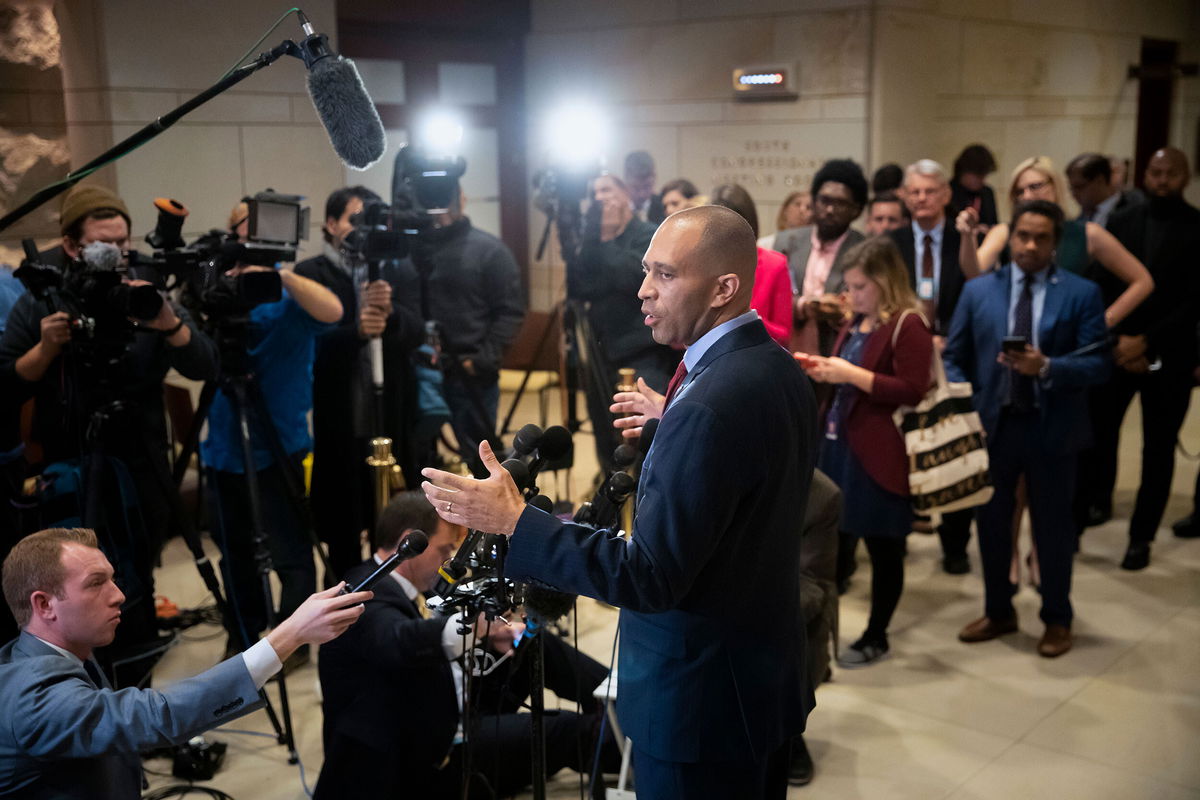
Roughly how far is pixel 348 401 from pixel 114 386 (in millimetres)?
899

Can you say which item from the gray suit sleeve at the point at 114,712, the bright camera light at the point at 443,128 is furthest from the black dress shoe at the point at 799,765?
the bright camera light at the point at 443,128

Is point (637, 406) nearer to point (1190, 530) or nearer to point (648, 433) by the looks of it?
point (648, 433)

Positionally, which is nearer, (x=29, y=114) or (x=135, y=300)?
(x=135, y=300)

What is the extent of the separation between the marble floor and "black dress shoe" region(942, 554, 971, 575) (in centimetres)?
4

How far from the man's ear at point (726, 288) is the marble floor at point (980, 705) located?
5.63 ft

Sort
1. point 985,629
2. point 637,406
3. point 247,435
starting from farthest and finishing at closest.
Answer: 1. point 985,629
2. point 247,435
3. point 637,406

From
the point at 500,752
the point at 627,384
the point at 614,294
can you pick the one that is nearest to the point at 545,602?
the point at 500,752

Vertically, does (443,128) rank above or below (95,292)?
above

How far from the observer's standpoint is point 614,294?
4.47m

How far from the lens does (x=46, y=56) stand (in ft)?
14.7

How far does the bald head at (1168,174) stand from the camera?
4.80 meters

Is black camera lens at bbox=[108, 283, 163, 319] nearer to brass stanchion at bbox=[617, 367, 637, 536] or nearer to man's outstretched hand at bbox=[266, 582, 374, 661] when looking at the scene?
man's outstretched hand at bbox=[266, 582, 374, 661]

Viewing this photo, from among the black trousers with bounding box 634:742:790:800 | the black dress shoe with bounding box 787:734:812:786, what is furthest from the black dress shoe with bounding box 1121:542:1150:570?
the black trousers with bounding box 634:742:790:800

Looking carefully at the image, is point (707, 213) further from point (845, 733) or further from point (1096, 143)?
point (1096, 143)
